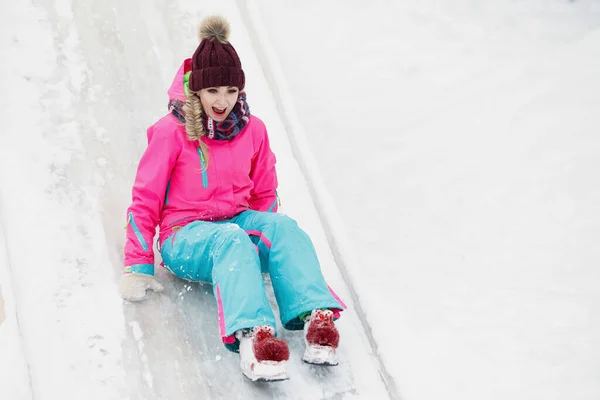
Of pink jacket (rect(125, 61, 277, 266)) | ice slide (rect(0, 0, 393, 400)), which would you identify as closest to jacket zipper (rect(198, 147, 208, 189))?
pink jacket (rect(125, 61, 277, 266))

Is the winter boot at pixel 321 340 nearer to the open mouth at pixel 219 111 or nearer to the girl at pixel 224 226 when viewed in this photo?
the girl at pixel 224 226

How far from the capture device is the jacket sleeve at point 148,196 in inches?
97.8

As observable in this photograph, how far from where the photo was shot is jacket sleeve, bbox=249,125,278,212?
2.75 m

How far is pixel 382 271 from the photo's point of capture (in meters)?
2.87

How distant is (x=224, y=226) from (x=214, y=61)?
0.55 m

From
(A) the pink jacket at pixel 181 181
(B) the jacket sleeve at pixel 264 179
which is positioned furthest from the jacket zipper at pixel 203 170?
(B) the jacket sleeve at pixel 264 179

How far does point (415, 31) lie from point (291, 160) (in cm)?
156

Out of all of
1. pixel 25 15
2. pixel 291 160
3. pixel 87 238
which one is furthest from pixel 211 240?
pixel 25 15

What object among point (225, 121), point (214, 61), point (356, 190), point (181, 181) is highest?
point (214, 61)

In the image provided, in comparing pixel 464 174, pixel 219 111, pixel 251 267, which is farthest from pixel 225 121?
pixel 464 174

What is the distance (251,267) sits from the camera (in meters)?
2.31

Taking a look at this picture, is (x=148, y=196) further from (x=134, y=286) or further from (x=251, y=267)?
(x=251, y=267)

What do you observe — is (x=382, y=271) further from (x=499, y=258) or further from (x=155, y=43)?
(x=155, y=43)

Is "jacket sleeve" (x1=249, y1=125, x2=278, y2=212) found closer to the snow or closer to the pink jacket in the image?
the pink jacket
